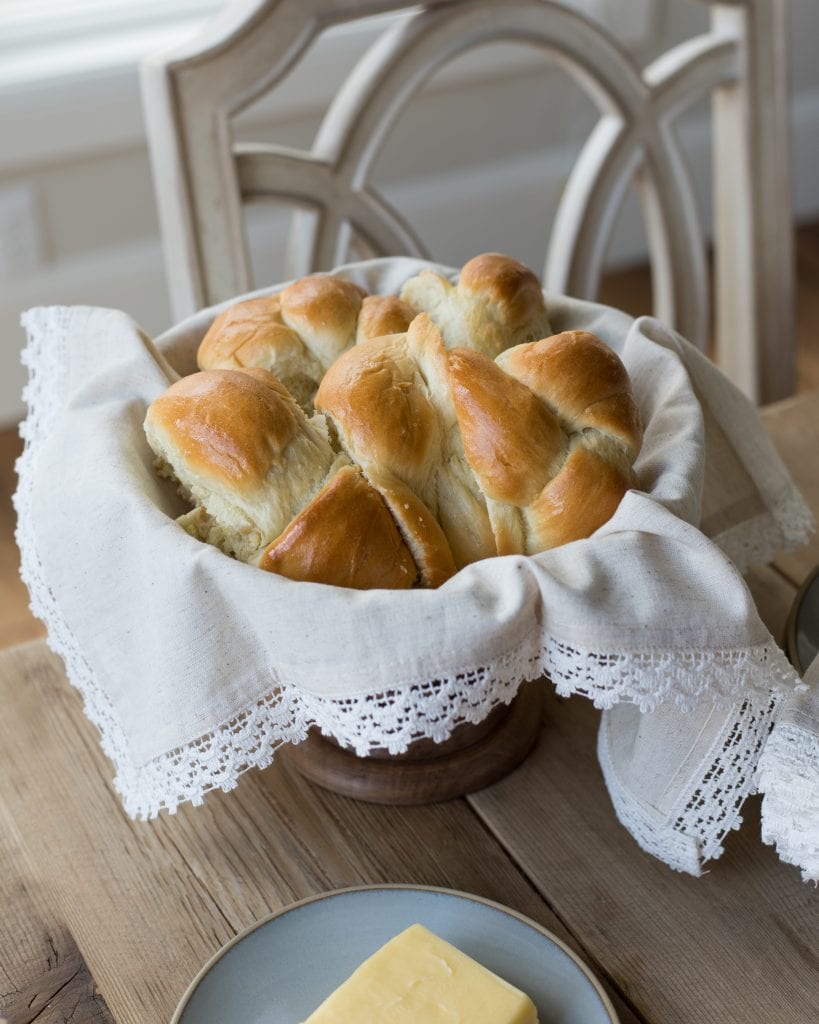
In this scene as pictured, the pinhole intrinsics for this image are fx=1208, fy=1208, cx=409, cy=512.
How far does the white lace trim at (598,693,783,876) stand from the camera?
0.57 m

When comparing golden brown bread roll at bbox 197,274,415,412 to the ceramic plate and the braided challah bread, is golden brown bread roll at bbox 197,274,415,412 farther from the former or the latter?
the ceramic plate

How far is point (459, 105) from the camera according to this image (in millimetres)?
2244

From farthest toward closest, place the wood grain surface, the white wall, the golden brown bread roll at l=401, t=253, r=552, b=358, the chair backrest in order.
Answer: the white wall → the chair backrest → the golden brown bread roll at l=401, t=253, r=552, b=358 → the wood grain surface

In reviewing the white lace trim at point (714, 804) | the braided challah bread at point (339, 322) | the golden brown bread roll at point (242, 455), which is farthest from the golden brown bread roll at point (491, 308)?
the white lace trim at point (714, 804)

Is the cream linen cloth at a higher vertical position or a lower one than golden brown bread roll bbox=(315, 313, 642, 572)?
lower

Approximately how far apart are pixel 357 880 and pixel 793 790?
0.22 m

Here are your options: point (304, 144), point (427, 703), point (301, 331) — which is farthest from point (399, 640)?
point (304, 144)

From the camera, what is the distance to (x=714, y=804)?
58 centimetres

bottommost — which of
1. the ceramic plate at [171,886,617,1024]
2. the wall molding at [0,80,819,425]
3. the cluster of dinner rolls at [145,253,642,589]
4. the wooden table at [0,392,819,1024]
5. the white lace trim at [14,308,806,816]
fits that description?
the wall molding at [0,80,819,425]

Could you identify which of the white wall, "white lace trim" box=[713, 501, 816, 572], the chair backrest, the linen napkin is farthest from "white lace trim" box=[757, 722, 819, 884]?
the white wall

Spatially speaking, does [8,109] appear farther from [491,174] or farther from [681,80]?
[681,80]

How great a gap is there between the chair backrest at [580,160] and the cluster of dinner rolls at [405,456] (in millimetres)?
401

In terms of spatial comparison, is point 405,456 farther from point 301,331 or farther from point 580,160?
point 580,160

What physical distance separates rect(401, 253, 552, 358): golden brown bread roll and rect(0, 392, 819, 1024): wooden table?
0.71 ft
